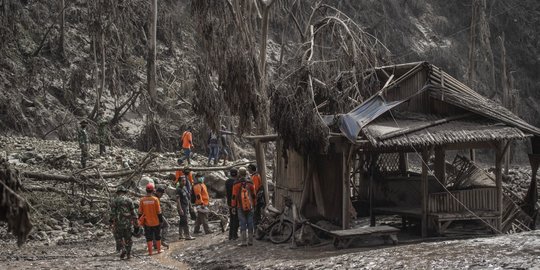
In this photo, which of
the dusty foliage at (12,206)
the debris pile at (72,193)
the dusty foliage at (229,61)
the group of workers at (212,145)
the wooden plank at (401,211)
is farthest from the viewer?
the group of workers at (212,145)

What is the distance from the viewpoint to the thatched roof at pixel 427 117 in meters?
12.3

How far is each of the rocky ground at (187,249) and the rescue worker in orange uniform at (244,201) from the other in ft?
1.21

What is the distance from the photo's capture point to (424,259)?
31.1ft

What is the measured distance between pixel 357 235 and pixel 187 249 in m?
3.46

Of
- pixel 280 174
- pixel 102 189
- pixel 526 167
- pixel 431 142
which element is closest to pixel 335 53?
pixel 280 174

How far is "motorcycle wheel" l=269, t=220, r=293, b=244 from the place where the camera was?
12.8 m

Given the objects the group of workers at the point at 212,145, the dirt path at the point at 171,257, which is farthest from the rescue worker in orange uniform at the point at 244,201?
the group of workers at the point at 212,145

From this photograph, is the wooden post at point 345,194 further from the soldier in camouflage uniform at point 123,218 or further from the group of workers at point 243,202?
the soldier in camouflage uniform at point 123,218

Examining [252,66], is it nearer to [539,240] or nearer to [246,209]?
[246,209]

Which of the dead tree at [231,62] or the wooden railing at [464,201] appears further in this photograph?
the dead tree at [231,62]

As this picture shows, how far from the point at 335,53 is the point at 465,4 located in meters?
30.0

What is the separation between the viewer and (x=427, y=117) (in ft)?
44.2

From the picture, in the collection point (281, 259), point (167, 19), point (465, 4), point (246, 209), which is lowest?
point (281, 259)

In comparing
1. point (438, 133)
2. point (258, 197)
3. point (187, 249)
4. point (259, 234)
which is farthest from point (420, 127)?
point (187, 249)
